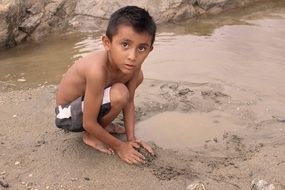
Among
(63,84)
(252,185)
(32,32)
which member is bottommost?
(32,32)

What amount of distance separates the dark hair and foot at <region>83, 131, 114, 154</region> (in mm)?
803

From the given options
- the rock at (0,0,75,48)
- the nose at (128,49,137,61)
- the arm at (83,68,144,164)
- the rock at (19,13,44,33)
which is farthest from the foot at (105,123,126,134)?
the rock at (19,13,44,33)

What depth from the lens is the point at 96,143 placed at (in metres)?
2.97

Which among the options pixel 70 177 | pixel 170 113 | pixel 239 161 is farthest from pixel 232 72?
pixel 70 177

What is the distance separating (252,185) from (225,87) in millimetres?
1820

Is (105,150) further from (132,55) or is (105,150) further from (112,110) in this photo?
(132,55)

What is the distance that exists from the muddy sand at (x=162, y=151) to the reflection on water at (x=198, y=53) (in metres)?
0.52

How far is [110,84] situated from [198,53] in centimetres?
247

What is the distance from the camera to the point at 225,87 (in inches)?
161

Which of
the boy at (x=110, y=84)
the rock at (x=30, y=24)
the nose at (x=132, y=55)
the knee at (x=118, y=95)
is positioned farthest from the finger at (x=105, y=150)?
the rock at (x=30, y=24)

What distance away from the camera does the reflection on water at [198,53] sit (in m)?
4.52

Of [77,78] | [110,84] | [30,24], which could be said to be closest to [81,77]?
[77,78]

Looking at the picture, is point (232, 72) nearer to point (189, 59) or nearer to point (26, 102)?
point (189, 59)

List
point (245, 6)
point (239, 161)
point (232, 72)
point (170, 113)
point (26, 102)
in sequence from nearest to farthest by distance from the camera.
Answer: point (239, 161), point (170, 113), point (26, 102), point (232, 72), point (245, 6)
